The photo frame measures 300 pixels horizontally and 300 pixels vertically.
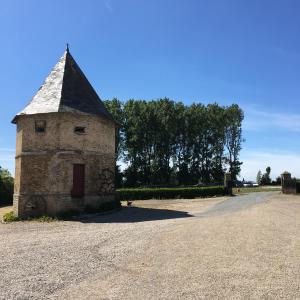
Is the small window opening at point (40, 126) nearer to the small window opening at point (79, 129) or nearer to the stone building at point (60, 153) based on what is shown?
the stone building at point (60, 153)

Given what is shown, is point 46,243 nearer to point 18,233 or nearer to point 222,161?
point 18,233

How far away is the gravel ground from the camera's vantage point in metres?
A: 6.95

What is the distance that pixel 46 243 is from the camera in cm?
1213

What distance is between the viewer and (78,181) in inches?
861


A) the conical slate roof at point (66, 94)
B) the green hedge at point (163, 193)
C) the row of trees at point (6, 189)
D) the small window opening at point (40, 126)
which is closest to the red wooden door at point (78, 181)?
the small window opening at point (40, 126)

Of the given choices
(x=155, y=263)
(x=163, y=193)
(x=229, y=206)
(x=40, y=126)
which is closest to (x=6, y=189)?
(x=163, y=193)

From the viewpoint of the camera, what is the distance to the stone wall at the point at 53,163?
21.0 meters

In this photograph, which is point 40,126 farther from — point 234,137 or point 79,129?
point 234,137

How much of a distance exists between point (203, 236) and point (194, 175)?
50117 millimetres

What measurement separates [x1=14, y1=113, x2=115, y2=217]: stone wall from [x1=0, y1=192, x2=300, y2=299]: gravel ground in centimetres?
613

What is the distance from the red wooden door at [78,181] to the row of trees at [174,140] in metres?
36.0

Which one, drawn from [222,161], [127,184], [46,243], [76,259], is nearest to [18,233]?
[46,243]

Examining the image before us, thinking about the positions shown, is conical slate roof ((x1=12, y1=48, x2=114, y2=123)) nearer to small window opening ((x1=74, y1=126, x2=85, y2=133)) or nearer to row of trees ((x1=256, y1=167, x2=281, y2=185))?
small window opening ((x1=74, y1=126, x2=85, y2=133))

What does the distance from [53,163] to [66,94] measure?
4.42 metres
